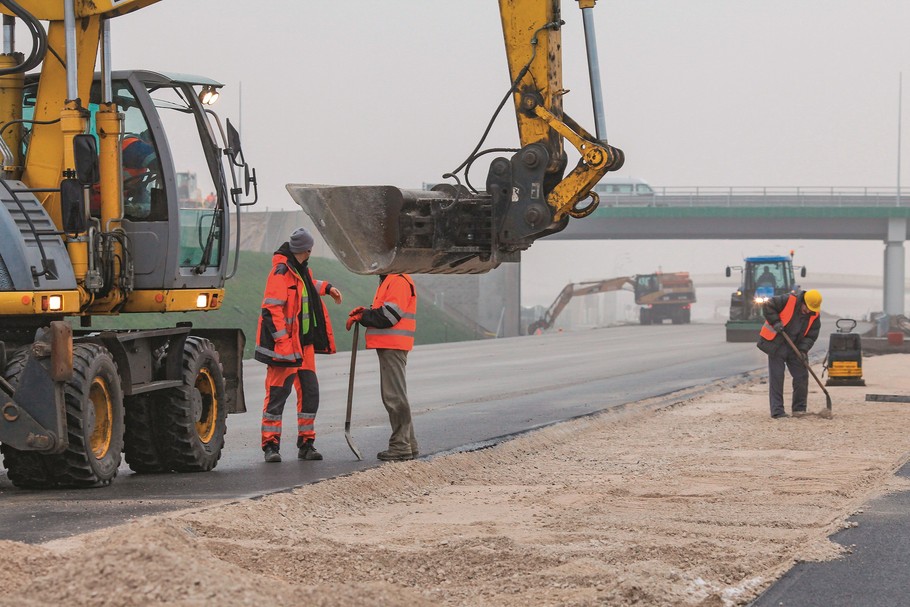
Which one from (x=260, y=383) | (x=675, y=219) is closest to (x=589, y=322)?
(x=675, y=219)

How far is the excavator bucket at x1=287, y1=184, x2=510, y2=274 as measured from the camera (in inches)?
403

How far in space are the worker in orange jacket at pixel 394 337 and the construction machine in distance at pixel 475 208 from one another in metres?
1.46

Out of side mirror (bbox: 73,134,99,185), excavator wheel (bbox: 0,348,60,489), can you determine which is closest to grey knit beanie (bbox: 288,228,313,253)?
side mirror (bbox: 73,134,99,185)

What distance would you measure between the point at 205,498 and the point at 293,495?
63 centimetres

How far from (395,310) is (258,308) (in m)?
39.9

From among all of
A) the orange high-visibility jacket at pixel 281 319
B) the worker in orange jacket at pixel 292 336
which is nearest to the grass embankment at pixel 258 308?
the worker in orange jacket at pixel 292 336

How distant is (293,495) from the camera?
392 inches

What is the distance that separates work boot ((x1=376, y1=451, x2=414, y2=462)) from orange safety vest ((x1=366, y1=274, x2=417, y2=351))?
0.94m

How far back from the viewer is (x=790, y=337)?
17.6m

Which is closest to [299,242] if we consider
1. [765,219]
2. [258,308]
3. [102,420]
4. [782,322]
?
[102,420]

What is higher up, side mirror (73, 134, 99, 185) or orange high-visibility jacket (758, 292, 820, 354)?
side mirror (73, 134, 99, 185)

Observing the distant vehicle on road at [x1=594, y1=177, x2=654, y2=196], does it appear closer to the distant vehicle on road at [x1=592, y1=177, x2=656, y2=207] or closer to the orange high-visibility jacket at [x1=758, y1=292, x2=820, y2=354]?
the distant vehicle on road at [x1=592, y1=177, x2=656, y2=207]

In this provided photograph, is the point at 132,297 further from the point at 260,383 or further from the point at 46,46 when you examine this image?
the point at 260,383

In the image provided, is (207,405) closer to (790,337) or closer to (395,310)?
(395,310)
